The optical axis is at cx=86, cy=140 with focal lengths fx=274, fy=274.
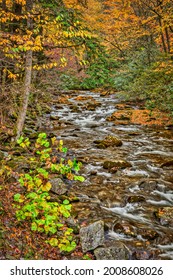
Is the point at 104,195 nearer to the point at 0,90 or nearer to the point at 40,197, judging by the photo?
the point at 40,197

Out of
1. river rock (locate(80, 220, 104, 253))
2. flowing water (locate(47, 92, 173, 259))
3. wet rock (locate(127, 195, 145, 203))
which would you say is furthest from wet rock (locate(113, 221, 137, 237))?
wet rock (locate(127, 195, 145, 203))

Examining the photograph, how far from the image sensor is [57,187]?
6508 millimetres

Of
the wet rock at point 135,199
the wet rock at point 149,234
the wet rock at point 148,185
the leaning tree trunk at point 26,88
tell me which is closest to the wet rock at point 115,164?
the wet rock at point 148,185

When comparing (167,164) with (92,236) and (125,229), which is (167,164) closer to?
(125,229)

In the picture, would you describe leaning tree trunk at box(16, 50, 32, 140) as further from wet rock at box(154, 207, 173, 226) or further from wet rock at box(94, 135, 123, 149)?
wet rock at box(154, 207, 173, 226)

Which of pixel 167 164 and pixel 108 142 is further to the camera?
pixel 108 142

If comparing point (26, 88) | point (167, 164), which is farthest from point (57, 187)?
point (167, 164)

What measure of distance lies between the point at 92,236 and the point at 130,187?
103 inches

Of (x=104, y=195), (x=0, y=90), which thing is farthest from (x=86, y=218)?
(x=0, y=90)

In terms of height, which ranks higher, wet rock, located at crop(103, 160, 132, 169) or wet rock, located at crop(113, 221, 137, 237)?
wet rock, located at crop(103, 160, 132, 169)

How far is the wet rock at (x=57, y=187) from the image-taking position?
21.1 ft

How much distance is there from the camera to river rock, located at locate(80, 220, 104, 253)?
15.6 feet

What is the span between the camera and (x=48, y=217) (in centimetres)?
414

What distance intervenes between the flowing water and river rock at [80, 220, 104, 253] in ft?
1.16
